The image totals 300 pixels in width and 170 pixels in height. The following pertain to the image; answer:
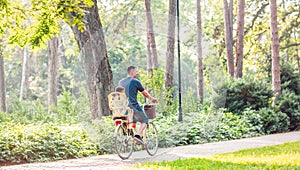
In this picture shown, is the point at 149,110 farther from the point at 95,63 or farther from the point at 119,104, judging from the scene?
the point at 95,63

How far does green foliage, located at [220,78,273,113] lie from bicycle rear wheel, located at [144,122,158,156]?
23.7ft

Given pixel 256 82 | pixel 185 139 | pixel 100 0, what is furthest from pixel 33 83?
pixel 185 139

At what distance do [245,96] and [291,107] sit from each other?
160 cm

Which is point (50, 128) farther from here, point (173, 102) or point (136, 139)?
point (173, 102)

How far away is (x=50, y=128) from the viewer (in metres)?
12.7

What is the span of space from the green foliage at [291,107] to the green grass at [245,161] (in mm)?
7514

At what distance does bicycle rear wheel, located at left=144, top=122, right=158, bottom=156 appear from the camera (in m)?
11.7

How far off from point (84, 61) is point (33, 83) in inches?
1199

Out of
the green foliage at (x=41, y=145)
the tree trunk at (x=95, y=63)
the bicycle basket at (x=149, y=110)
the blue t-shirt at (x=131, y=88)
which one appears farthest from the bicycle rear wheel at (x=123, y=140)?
the tree trunk at (x=95, y=63)

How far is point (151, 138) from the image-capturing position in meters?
11.9

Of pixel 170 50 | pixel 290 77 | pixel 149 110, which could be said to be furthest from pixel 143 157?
pixel 290 77

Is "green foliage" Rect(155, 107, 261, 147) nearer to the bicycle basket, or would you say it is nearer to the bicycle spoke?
the bicycle basket

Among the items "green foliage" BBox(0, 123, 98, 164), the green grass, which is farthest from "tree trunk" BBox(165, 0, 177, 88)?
the green grass

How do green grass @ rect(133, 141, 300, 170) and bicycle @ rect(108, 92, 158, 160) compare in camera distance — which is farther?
bicycle @ rect(108, 92, 158, 160)
